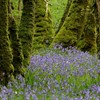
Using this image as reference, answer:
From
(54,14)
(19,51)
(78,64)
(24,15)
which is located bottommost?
(54,14)

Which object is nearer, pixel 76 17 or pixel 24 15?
pixel 24 15

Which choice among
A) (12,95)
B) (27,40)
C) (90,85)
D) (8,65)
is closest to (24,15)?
(27,40)

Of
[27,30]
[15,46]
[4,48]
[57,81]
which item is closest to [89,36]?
[27,30]

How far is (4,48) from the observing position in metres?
6.77

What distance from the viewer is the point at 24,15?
797 centimetres

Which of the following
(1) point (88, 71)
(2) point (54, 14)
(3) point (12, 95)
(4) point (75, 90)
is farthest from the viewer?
(2) point (54, 14)

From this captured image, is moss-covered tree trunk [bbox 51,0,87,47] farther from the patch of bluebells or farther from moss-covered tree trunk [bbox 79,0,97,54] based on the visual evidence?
the patch of bluebells

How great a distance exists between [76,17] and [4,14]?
19.1 ft

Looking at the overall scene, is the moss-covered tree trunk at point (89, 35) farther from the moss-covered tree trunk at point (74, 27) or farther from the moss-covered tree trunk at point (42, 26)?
the moss-covered tree trunk at point (42, 26)

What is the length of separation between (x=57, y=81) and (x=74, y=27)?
5533 millimetres

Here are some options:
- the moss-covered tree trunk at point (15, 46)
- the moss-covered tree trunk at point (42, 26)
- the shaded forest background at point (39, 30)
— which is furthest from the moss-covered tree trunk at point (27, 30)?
the moss-covered tree trunk at point (42, 26)

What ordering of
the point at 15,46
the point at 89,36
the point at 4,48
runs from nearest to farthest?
the point at 4,48 → the point at 15,46 → the point at 89,36

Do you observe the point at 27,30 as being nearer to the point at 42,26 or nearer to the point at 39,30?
the point at 39,30

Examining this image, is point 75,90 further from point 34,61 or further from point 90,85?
point 34,61
